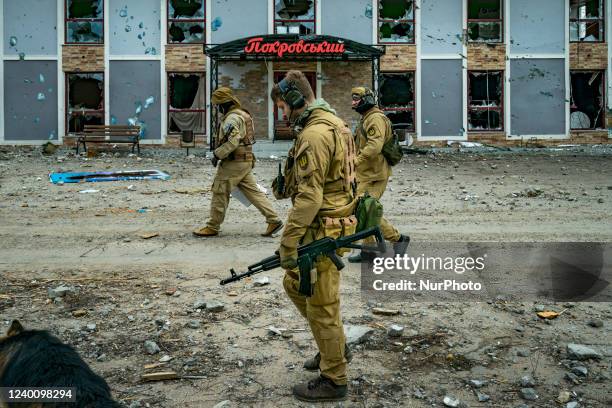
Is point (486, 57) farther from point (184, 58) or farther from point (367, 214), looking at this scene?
point (367, 214)

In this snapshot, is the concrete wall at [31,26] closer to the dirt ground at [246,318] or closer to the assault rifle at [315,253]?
the dirt ground at [246,318]

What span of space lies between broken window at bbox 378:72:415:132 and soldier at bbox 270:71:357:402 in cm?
2061

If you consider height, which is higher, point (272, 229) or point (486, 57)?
point (486, 57)

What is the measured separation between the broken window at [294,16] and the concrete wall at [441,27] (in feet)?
13.5

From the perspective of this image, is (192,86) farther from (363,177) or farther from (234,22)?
(363,177)

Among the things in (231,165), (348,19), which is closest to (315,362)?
(231,165)

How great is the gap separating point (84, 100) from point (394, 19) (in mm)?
11795

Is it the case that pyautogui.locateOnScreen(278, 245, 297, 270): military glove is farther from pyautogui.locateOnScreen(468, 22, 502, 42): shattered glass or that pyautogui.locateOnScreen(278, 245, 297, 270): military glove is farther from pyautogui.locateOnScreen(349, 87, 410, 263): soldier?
pyautogui.locateOnScreen(468, 22, 502, 42): shattered glass

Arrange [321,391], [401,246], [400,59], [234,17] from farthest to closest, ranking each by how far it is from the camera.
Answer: [400,59]
[234,17]
[401,246]
[321,391]

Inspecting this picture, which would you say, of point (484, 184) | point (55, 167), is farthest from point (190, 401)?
point (55, 167)

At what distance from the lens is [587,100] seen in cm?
2491

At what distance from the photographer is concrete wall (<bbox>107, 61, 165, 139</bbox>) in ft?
77.9

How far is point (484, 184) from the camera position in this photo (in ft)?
47.6

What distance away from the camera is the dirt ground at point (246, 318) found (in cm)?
440
